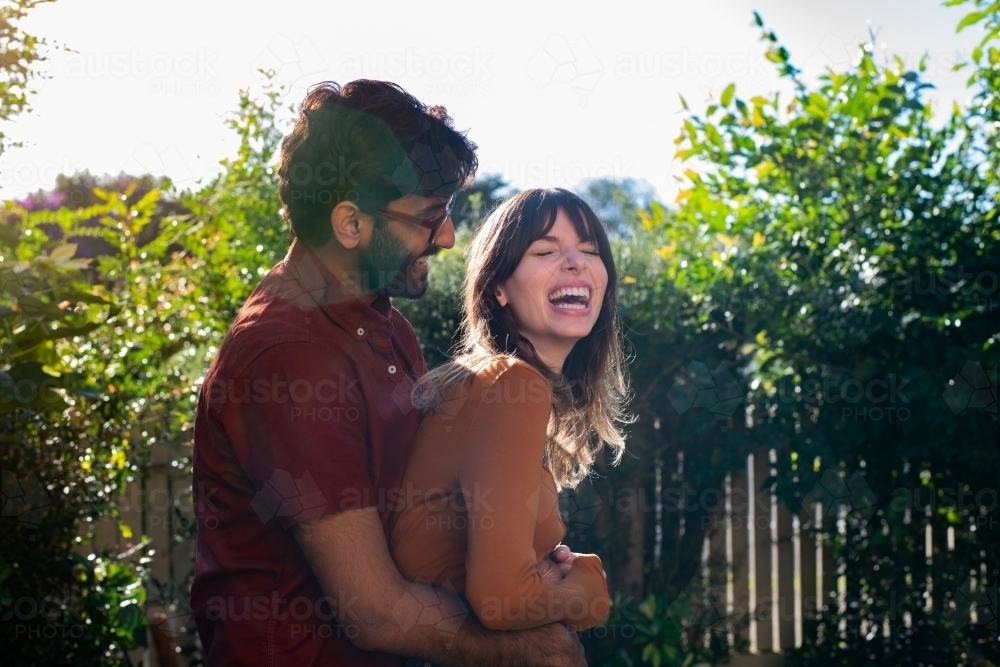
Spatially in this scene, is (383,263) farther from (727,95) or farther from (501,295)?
(727,95)

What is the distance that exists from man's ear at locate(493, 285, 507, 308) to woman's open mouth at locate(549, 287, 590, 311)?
117mm

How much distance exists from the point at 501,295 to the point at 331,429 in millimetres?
689

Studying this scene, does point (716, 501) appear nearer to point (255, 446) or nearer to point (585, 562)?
point (585, 562)

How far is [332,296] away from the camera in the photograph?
Answer: 1868 millimetres

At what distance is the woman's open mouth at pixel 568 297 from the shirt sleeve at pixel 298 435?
0.62 meters

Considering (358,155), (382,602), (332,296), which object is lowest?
(382,602)

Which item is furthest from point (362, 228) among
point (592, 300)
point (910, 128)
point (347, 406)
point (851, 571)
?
point (851, 571)

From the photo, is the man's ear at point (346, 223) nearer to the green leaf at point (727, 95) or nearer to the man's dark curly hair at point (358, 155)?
the man's dark curly hair at point (358, 155)

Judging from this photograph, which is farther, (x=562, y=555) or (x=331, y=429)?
(x=562, y=555)

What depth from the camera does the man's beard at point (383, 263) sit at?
194 centimetres

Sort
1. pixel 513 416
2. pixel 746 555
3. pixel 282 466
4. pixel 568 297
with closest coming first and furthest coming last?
pixel 282 466 < pixel 513 416 < pixel 568 297 < pixel 746 555

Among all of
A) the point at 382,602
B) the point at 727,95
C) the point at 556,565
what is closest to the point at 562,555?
the point at 556,565

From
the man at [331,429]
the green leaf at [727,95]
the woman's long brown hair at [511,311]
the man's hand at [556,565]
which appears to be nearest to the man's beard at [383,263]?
the man at [331,429]

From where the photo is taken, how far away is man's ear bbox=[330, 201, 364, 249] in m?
1.92
